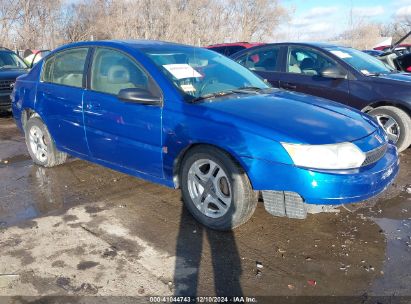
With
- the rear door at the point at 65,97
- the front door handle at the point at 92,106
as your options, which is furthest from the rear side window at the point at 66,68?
the front door handle at the point at 92,106

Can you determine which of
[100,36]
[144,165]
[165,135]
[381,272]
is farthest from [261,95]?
[100,36]

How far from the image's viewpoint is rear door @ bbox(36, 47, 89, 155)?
14.6ft

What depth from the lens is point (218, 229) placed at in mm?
3549

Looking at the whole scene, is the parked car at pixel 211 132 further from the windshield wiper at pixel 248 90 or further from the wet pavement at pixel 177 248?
the wet pavement at pixel 177 248

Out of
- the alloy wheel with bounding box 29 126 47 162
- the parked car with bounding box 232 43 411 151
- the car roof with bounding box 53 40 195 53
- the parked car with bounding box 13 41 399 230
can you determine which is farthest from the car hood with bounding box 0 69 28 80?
the parked car with bounding box 232 43 411 151

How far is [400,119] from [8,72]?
297 inches

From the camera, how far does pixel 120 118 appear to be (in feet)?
12.9

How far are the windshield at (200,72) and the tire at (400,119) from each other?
218cm

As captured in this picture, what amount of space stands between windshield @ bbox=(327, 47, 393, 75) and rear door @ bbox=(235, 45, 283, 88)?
82cm

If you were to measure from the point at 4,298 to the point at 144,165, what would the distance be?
5.37ft

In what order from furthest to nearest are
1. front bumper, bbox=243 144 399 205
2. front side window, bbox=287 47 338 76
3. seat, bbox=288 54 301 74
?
seat, bbox=288 54 301 74 → front side window, bbox=287 47 338 76 → front bumper, bbox=243 144 399 205

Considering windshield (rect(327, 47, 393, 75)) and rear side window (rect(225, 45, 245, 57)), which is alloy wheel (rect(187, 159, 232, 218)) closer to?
windshield (rect(327, 47, 393, 75))

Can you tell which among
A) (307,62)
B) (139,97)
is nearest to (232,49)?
(307,62)

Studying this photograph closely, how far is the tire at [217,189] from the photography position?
10.9ft
